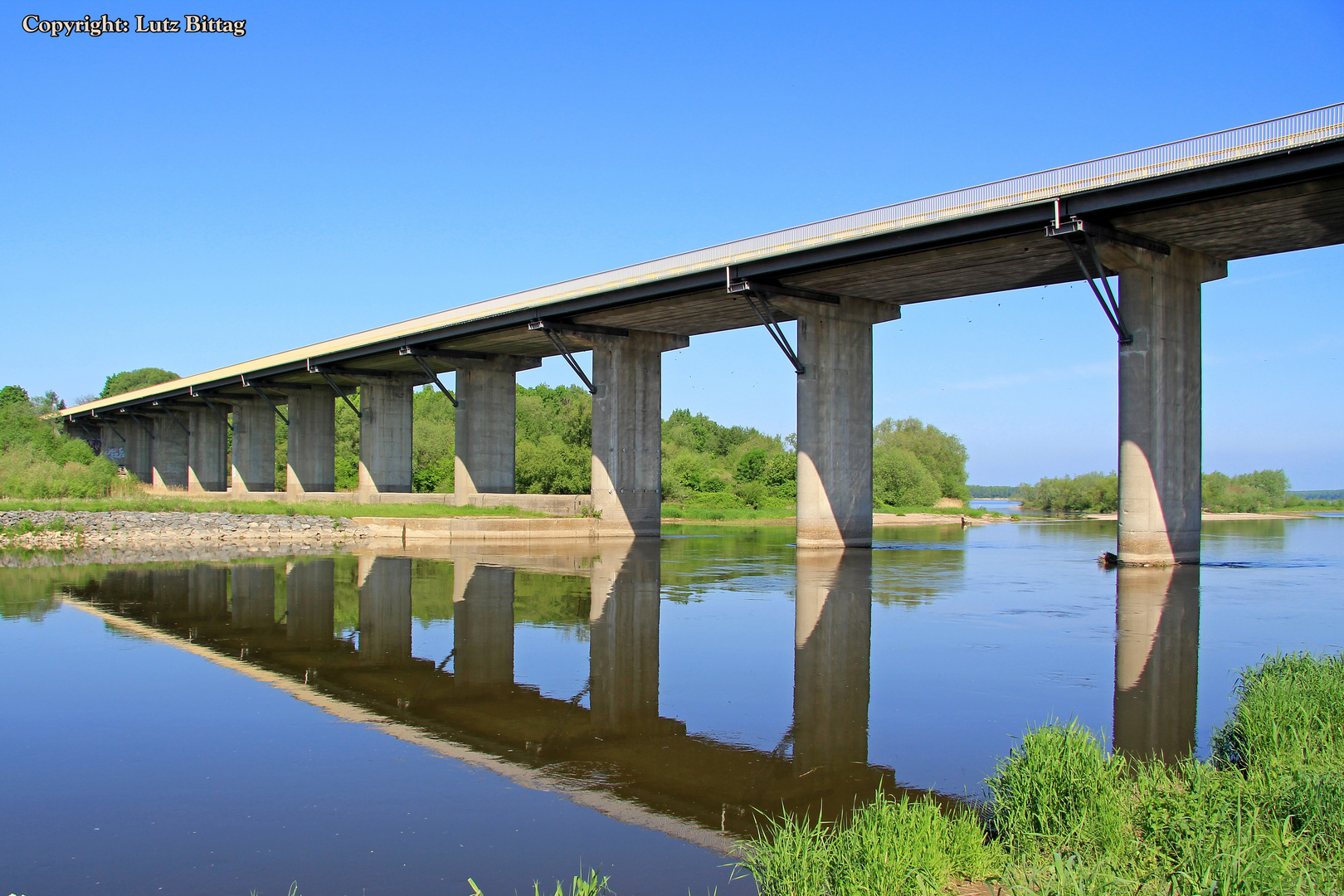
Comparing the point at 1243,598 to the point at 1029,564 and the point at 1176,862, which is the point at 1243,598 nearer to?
the point at 1029,564

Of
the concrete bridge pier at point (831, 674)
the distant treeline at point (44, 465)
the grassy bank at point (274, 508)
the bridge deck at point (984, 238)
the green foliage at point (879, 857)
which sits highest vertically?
the bridge deck at point (984, 238)

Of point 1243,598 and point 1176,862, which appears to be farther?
point 1243,598

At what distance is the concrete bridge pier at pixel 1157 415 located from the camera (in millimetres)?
30844

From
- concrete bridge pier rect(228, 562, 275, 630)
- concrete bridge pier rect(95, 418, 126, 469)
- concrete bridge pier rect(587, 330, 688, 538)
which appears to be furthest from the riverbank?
concrete bridge pier rect(95, 418, 126, 469)

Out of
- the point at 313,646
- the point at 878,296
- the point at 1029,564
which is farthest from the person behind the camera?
the point at 878,296

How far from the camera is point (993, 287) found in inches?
1540

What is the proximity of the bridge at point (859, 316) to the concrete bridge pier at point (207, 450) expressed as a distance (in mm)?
26727

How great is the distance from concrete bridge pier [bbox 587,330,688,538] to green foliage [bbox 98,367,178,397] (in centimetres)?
14311

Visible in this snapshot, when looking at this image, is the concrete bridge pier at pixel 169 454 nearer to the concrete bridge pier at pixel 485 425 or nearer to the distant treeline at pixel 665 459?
the distant treeline at pixel 665 459

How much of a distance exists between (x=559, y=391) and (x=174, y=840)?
137 meters

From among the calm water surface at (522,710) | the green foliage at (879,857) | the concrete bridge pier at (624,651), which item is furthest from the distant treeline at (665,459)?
the green foliage at (879,857)

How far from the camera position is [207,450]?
301ft

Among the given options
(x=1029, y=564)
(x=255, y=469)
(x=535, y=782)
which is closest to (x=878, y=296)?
(x=1029, y=564)

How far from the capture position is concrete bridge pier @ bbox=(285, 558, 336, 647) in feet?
56.0
